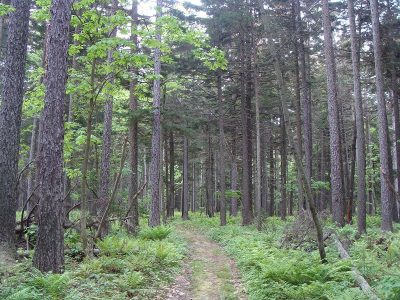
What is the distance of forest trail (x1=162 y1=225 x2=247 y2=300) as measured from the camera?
25.9ft

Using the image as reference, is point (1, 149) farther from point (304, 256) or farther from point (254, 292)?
point (304, 256)

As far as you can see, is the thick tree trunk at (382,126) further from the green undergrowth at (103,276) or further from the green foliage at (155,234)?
the green undergrowth at (103,276)

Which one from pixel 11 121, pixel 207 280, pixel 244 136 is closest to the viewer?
pixel 11 121

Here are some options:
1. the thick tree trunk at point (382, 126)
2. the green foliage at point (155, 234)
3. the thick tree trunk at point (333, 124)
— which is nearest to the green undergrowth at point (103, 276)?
the green foliage at point (155, 234)

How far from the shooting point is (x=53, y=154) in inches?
295

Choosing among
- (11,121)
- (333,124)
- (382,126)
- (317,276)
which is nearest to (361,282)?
(317,276)

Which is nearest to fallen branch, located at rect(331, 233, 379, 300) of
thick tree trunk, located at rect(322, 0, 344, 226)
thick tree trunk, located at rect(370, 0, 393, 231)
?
thick tree trunk, located at rect(322, 0, 344, 226)

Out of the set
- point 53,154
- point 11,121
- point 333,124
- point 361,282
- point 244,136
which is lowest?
point 361,282

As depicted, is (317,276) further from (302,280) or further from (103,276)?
(103,276)

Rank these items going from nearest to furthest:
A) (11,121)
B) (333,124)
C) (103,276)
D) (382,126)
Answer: (103,276) < (11,121) < (333,124) < (382,126)

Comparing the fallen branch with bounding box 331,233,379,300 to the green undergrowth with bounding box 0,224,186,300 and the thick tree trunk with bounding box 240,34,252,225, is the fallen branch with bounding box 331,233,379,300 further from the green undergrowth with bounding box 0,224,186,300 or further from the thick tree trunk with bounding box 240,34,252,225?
the thick tree trunk with bounding box 240,34,252,225

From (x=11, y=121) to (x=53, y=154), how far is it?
228 centimetres

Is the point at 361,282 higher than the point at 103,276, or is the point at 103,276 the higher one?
the point at 361,282

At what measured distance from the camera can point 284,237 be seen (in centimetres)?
1269
